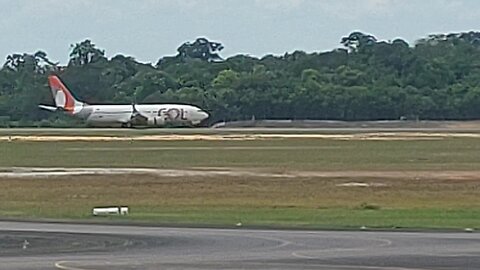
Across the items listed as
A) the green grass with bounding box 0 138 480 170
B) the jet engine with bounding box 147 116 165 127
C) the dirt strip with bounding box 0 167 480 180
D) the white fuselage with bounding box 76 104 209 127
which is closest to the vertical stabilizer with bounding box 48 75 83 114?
the white fuselage with bounding box 76 104 209 127

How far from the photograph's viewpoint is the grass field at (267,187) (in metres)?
36.6

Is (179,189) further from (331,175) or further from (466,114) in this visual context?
(466,114)

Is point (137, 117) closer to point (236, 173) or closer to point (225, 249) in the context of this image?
point (236, 173)

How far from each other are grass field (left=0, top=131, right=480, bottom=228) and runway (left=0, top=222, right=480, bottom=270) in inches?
136

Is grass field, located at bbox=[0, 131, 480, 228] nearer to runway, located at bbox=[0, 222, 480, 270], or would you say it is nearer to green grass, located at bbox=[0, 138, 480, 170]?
green grass, located at bbox=[0, 138, 480, 170]

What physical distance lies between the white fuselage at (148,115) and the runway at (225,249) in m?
119

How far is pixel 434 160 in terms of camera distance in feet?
229

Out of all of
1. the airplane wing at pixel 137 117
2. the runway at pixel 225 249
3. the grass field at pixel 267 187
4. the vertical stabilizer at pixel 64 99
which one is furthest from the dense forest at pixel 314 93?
the runway at pixel 225 249

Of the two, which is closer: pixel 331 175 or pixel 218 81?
pixel 331 175

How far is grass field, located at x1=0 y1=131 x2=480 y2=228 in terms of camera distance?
36.6m

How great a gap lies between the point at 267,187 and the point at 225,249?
23.9m

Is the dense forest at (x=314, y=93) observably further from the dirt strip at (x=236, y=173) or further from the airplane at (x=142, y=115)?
the dirt strip at (x=236, y=173)

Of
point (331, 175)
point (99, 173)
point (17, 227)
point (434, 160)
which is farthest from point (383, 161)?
point (17, 227)

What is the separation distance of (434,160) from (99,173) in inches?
751
